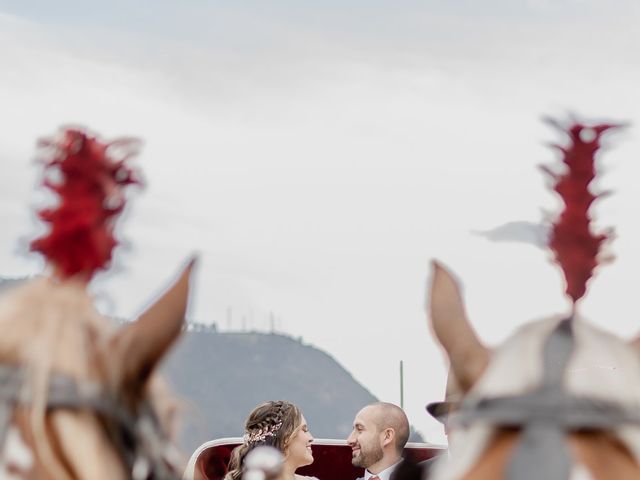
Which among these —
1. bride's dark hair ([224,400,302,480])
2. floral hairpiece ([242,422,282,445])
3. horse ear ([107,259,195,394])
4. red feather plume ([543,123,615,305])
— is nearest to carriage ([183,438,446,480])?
bride's dark hair ([224,400,302,480])

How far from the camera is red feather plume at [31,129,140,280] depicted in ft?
6.00

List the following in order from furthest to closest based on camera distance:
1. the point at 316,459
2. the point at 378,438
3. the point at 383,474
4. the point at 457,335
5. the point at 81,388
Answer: the point at 316,459 < the point at 378,438 < the point at 383,474 < the point at 457,335 < the point at 81,388

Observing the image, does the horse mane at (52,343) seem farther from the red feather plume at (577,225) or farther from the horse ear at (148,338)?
the red feather plume at (577,225)

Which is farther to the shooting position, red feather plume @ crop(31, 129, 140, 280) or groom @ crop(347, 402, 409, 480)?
groom @ crop(347, 402, 409, 480)

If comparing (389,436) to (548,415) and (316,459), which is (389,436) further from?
(548,415)

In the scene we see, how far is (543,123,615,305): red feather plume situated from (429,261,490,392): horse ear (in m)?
0.18

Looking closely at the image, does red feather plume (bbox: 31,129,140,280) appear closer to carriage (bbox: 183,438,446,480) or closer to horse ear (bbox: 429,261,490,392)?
horse ear (bbox: 429,261,490,392)

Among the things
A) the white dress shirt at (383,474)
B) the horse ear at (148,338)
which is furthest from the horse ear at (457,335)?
the white dress shirt at (383,474)

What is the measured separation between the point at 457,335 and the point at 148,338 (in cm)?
47

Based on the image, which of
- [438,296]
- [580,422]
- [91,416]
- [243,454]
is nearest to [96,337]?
[91,416]

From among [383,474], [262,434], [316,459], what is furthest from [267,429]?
[316,459]

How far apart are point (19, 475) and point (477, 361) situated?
700 millimetres

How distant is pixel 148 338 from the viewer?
172cm

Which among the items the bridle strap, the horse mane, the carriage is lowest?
the bridle strap
